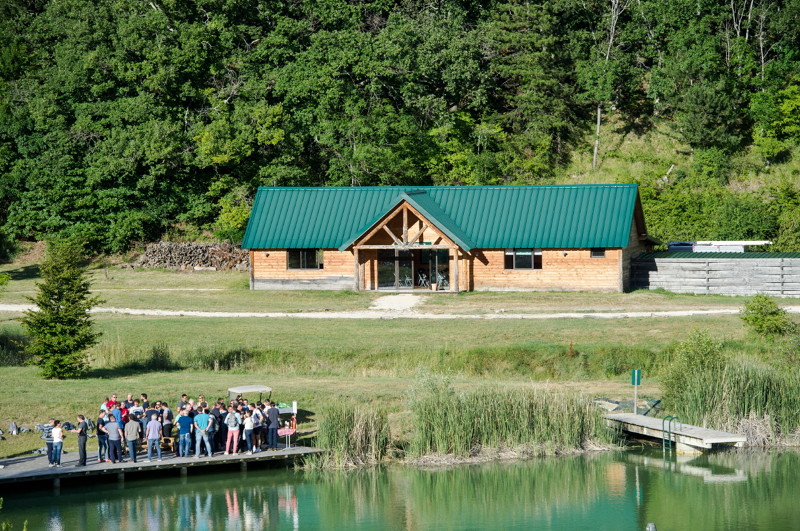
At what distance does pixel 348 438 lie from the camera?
29953 millimetres

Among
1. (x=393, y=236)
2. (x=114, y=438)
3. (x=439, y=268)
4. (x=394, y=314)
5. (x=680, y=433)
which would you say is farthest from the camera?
(x=439, y=268)

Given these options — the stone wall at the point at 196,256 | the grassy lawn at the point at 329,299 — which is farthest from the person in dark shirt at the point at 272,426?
the stone wall at the point at 196,256

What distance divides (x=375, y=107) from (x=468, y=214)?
53.9 feet

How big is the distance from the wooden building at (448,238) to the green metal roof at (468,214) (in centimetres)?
5

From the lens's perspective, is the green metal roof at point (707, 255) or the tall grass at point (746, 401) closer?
the tall grass at point (746, 401)

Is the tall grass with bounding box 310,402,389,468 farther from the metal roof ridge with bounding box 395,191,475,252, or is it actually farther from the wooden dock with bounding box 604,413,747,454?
the metal roof ridge with bounding box 395,191,475,252

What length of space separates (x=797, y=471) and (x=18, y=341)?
2702cm

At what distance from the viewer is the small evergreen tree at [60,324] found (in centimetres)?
3628

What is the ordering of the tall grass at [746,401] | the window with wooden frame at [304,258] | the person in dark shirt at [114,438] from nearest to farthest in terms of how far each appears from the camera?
the person in dark shirt at [114,438] < the tall grass at [746,401] < the window with wooden frame at [304,258]

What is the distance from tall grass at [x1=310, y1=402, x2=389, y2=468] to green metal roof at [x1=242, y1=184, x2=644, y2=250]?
2452 cm

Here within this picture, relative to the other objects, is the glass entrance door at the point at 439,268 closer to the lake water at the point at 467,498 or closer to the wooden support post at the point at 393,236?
the wooden support post at the point at 393,236

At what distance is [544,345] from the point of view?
3959 cm

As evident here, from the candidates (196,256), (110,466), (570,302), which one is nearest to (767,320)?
(570,302)

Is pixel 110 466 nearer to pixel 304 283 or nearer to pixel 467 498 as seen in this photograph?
pixel 467 498
